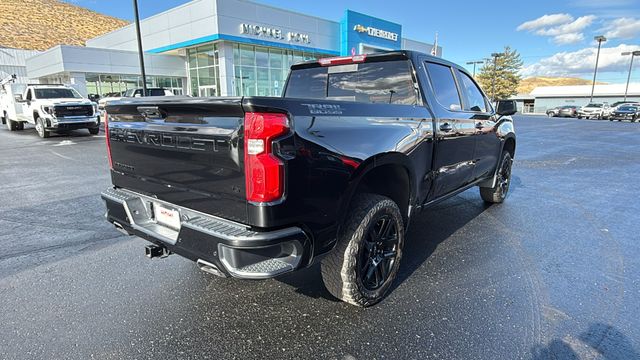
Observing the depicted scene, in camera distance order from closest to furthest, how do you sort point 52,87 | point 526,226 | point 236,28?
point 526,226
point 52,87
point 236,28

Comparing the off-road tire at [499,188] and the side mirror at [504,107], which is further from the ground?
the side mirror at [504,107]

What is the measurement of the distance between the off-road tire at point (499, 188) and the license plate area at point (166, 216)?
4605mm

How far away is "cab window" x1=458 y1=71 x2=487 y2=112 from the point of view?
14.8 ft

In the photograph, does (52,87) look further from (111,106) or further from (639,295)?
(639,295)

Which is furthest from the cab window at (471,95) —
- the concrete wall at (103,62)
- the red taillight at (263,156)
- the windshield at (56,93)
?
the concrete wall at (103,62)

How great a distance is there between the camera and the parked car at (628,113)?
3144 centimetres

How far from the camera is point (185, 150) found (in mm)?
2500

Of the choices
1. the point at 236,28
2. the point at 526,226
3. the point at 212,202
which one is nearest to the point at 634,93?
the point at 236,28

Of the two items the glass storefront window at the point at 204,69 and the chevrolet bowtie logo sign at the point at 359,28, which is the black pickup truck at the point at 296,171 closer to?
the glass storefront window at the point at 204,69

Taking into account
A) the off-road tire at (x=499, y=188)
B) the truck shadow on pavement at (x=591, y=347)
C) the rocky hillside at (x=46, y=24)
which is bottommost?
the truck shadow on pavement at (x=591, y=347)

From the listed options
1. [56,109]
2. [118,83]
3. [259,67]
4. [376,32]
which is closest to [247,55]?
[259,67]

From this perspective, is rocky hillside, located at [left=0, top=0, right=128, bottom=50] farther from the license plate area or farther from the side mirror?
the side mirror

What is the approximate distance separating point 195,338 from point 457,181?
316cm

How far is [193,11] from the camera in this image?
84.3 feet
